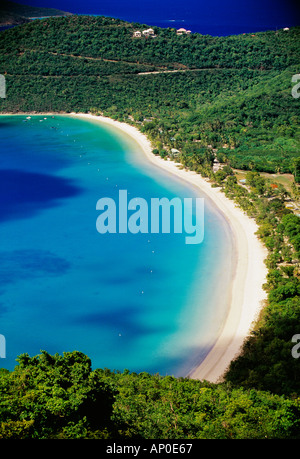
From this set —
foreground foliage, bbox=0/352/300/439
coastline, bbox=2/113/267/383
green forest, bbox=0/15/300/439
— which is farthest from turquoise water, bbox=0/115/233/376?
foreground foliage, bbox=0/352/300/439

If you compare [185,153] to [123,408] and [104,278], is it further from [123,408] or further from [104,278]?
[123,408]

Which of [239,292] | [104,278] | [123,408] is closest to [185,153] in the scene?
[104,278]

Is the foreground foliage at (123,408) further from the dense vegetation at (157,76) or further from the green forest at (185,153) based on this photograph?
the dense vegetation at (157,76)

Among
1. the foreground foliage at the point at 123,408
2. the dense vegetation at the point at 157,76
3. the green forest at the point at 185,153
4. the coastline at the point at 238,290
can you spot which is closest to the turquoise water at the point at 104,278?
the coastline at the point at 238,290

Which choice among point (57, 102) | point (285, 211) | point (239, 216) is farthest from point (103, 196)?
point (57, 102)

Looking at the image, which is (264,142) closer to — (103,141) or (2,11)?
(103,141)

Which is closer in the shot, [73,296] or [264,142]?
[73,296]
